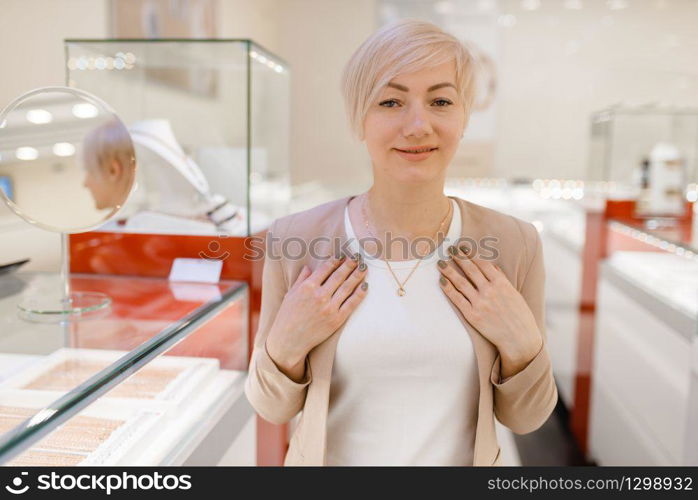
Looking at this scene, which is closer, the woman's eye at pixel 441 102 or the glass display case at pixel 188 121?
the woman's eye at pixel 441 102

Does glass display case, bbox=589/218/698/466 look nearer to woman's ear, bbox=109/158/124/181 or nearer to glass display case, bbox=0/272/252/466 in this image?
glass display case, bbox=0/272/252/466

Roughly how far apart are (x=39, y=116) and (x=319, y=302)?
2.03 feet

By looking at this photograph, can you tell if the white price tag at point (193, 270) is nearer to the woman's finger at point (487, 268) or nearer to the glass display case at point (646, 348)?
the woman's finger at point (487, 268)

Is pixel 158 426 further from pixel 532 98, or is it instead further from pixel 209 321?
pixel 532 98

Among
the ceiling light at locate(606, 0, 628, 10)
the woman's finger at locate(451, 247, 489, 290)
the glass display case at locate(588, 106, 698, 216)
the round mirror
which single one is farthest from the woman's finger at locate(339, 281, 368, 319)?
the ceiling light at locate(606, 0, 628, 10)

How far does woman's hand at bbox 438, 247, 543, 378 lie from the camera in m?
0.71

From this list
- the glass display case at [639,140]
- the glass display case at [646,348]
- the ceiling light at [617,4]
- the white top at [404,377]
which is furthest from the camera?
the ceiling light at [617,4]

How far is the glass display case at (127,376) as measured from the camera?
0.73 m

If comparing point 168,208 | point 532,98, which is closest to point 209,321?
point 168,208

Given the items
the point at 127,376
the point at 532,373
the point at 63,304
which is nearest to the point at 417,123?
the point at 532,373

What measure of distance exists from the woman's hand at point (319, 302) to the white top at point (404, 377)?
24 millimetres

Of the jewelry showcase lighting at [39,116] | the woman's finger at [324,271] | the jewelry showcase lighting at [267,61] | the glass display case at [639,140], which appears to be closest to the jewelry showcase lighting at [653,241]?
the glass display case at [639,140]

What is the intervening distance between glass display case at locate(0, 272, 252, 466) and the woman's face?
46 centimetres
